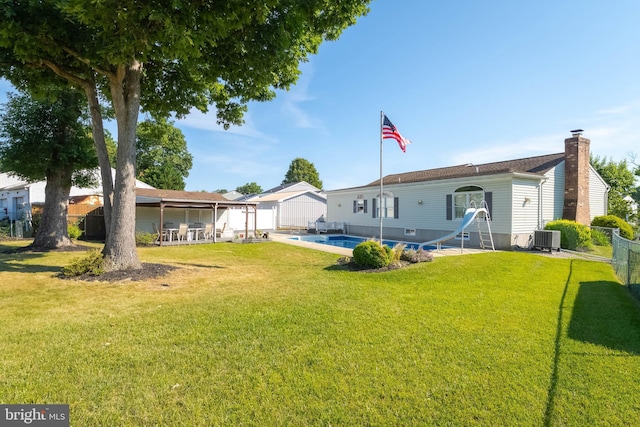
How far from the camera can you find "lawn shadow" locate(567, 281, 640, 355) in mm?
4500

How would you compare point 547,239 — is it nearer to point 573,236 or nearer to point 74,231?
point 573,236

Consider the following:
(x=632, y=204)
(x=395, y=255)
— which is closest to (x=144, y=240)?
(x=395, y=255)

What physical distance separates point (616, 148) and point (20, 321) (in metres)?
35.3

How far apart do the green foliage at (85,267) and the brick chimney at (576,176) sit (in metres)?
19.6

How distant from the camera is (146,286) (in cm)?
748

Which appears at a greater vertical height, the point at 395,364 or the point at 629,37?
the point at 629,37

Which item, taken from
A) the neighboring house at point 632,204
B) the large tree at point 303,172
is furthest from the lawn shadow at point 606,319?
the large tree at point 303,172

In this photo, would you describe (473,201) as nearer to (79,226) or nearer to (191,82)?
(191,82)

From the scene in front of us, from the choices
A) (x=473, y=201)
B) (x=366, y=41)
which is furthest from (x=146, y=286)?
(x=473, y=201)

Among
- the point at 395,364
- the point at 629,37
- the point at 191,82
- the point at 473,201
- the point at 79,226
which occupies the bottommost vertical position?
the point at 395,364

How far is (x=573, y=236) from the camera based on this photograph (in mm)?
14383

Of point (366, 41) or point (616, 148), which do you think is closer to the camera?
point (366, 41)

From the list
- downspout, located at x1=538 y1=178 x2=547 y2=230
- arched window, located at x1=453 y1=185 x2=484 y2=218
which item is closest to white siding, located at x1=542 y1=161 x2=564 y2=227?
downspout, located at x1=538 y1=178 x2=547 y2=230

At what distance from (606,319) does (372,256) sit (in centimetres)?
515
